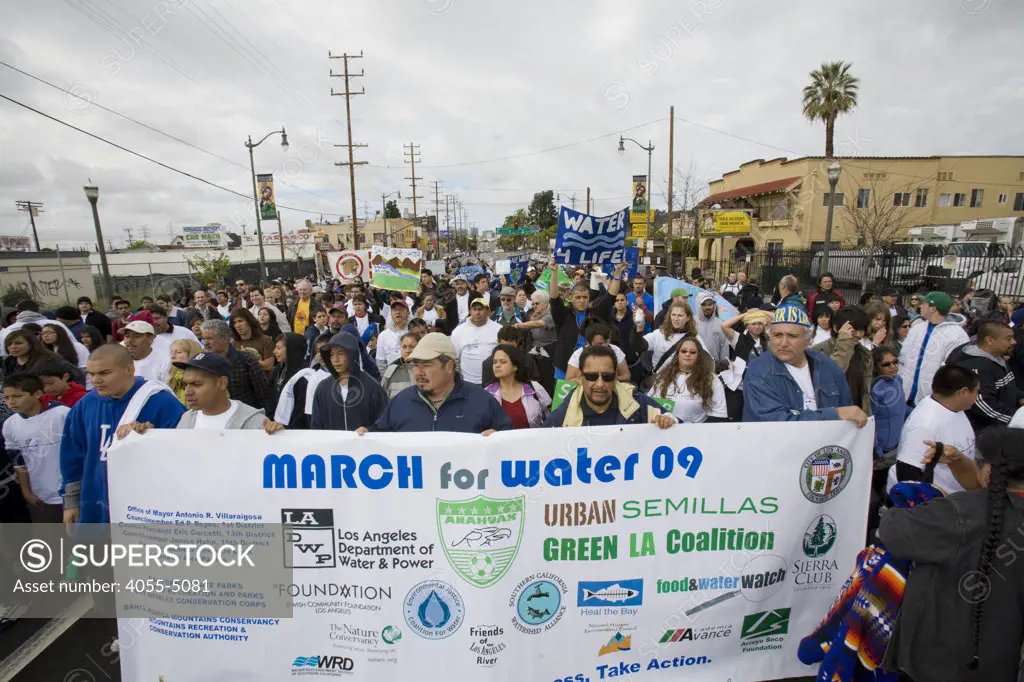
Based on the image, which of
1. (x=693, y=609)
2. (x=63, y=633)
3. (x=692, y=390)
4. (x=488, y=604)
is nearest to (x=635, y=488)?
(x=693, y=609)

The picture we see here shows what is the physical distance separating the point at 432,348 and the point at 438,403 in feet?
1.20

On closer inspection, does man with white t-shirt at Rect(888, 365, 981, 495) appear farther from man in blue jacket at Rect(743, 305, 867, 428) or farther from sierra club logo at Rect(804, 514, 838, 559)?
sierra club logo at Rect(804, 514, 838, 559)

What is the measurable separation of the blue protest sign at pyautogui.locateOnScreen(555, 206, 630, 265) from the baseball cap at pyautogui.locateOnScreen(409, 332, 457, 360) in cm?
536

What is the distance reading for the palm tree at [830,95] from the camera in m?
33.8

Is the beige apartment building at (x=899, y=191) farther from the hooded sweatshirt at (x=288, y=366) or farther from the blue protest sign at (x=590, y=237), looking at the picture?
the hooded sweatshirt at (x=288, y=366)

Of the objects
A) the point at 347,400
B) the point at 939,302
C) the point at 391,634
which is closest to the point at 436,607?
the point at 391,634

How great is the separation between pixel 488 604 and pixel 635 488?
1.00 m

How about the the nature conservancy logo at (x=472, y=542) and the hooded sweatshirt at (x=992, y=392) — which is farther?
the hooded sweatshirt at (x=992, y=392)

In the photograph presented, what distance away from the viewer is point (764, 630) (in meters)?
2.94

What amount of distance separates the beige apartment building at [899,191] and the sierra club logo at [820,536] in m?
30.7

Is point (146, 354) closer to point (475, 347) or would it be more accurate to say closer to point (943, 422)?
point (475, 347)

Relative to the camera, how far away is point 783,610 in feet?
9.69

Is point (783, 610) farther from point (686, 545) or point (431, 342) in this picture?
point (431, 342)

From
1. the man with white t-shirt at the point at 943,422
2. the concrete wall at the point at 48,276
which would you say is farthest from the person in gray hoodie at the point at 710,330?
the concrete wall at the point at 48,276
